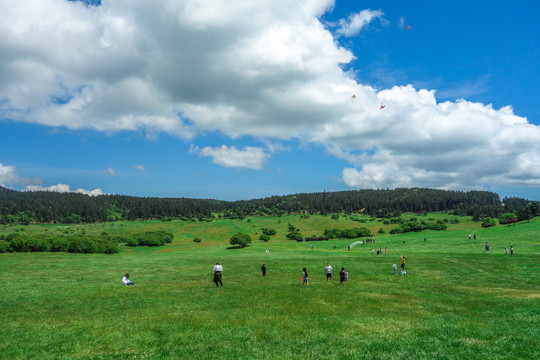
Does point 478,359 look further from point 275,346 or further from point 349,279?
point 349,279

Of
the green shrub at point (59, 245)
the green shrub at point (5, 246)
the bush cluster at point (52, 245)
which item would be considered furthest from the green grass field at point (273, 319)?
the green shrub at point (5, 246)

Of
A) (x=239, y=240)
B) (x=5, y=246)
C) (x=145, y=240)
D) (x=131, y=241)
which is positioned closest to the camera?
(x=5, y=246)

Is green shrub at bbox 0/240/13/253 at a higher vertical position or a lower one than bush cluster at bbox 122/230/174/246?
higher

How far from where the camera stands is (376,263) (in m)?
47.8

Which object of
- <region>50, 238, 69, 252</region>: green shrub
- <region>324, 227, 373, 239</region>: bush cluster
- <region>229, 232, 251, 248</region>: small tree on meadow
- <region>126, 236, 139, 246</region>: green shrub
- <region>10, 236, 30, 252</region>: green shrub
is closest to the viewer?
<region>10, 236, 30, 252</region>: green shrub

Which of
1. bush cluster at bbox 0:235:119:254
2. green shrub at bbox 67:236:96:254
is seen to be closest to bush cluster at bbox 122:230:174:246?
bush cluster at bbox 0:235:119:254

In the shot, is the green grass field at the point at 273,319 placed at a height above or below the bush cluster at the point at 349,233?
above

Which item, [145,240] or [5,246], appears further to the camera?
[145,240]

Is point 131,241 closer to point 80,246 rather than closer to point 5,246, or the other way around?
point 80,246

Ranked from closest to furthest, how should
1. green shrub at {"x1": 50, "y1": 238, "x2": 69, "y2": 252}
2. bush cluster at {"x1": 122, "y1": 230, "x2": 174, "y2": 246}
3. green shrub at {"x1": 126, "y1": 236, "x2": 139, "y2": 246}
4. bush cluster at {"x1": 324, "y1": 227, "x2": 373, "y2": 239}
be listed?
green shrub at {"x1": 50, "y1": 238, "x2": 69, "y2": 252}, green shrub at {"x1": 126, "y1": 236, "x2": 139, "y2": 246}, bush cluster at {"x1": 122, "y1": 230, "x2": 174, "y2": 246}, bush cluster at {"x1": 324, "y1": 227, "x2": 373, "y2": 239}

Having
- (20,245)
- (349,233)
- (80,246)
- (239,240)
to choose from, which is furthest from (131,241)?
(349,233)

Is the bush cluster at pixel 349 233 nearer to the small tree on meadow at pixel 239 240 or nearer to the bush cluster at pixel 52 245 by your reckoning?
the small tree on meadow at pixel 239 240

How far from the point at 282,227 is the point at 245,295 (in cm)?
17038

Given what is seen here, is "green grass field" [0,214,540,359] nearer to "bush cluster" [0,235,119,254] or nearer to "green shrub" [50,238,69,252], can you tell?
"bush cluster" [0,235,119,254]
